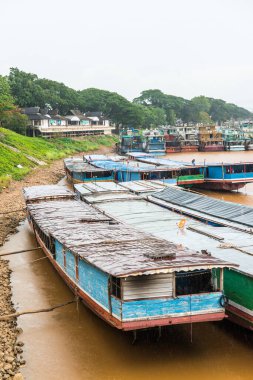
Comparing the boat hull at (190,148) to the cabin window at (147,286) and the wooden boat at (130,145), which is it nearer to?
the wooden boat at (130,145)

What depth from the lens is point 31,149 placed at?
5956 centimetres

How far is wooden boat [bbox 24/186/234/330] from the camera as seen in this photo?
11438mm

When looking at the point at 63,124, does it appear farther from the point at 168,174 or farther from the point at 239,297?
the point at 239,297

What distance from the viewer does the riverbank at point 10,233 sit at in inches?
480

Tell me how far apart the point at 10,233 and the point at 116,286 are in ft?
49.3

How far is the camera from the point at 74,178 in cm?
4175

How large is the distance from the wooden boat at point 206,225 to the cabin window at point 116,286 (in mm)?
2901

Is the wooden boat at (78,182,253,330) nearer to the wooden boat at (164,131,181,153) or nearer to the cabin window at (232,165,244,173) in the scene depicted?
the cabin window at (232,165,244,173)

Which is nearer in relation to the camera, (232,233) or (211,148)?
(232,233)

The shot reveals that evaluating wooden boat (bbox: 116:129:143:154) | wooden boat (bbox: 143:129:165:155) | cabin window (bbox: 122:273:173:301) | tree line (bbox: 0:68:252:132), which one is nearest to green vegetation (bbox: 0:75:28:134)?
tree line (bbox: 0:68:252:132)

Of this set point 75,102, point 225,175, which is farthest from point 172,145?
point 225,175

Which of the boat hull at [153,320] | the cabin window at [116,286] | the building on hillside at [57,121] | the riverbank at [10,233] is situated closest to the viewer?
the boat hull at [153,320]

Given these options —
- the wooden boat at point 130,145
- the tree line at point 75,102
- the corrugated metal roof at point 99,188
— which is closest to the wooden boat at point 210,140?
the wooden boat at point 130,145

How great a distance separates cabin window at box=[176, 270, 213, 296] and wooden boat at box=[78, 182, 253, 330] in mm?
457
